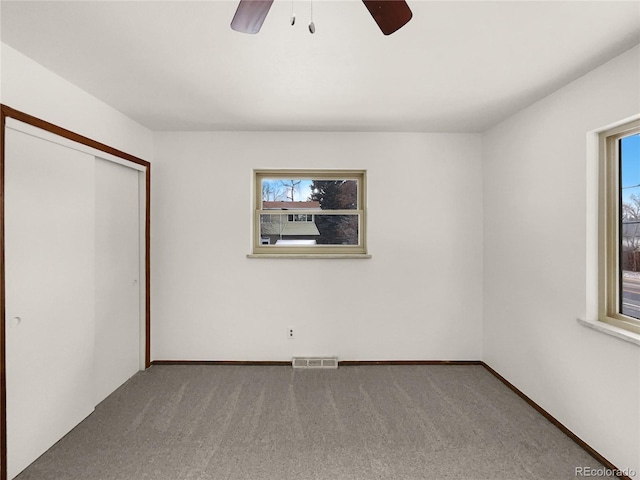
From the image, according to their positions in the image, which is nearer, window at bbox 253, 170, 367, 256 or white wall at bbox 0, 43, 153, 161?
white wall at bbox 0, 43, 153, 161

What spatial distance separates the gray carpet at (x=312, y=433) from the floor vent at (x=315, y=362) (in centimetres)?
22

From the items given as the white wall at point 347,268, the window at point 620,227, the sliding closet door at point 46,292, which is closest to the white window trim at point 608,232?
the window at point 620,227

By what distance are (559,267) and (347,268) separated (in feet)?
6.03

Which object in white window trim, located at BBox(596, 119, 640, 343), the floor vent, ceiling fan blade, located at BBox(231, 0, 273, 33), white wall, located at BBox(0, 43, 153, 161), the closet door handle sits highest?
white wall, located at BBox(0, 43, 153, 161)

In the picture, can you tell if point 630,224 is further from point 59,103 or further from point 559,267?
point 59,103

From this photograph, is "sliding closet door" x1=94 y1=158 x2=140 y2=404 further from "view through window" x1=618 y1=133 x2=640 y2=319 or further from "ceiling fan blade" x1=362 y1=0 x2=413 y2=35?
→ "view through window" x1=618 y1=133 x2=640 y2=319

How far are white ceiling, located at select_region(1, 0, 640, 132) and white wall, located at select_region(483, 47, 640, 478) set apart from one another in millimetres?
243

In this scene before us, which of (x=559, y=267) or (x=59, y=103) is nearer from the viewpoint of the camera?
(x=59, y=103)

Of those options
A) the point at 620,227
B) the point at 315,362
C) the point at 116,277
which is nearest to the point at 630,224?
the point at 620,227

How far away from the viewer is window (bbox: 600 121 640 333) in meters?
2.07

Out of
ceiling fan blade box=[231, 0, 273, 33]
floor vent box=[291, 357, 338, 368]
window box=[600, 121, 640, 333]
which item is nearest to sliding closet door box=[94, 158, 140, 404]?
floor vent box=[291, 357, 338, 368]

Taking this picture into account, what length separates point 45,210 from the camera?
2.19 meters

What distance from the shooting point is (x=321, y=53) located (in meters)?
1.97

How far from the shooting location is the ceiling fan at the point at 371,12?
1.17m
